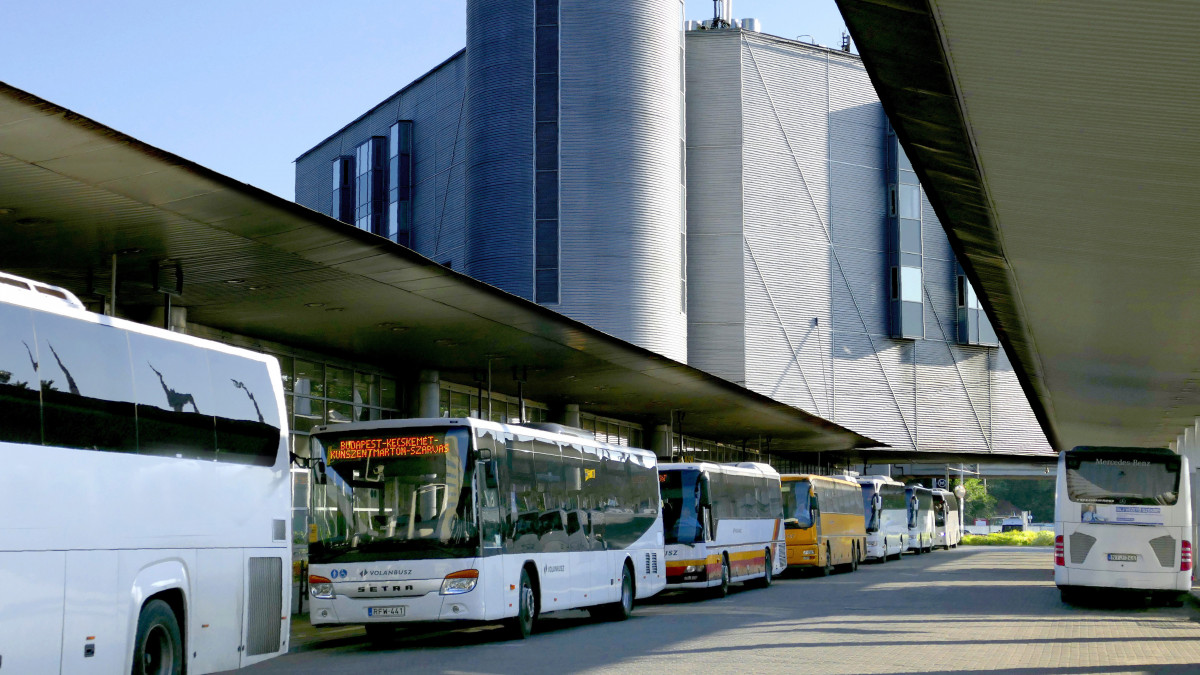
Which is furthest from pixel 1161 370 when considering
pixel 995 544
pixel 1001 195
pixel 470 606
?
pixel 995 544

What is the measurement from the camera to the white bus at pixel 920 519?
58688 millimetres

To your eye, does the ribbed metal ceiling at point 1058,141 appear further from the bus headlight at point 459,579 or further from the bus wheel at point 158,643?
the bus headlight at point 459,579

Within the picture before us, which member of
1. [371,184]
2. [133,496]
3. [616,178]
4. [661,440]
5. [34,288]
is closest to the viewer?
[34,288]

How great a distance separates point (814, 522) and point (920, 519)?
82.4ft

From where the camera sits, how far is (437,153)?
55156 millimetres

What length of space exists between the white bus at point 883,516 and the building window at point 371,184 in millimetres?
23149

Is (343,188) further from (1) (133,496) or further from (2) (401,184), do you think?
(1) (133,496)

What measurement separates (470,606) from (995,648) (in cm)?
637

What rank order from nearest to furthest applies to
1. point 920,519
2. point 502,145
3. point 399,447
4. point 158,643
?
point 158,643 < point 399,447 < point 502,145 < point 920,519

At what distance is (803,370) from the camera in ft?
187

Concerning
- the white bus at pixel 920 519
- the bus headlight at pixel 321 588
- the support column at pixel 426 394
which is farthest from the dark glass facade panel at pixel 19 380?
the white bus at pixel 920 519

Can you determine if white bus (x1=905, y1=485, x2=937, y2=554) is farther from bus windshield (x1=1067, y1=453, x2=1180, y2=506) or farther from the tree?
the tree

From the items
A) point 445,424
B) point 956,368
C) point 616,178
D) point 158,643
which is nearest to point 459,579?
point 445,424

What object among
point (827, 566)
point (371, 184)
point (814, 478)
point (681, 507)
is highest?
point (371, 184)
